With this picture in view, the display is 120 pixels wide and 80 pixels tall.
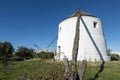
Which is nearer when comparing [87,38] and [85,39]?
[85,39]

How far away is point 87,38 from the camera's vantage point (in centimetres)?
2745

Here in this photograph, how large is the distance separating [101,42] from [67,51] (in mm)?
5361

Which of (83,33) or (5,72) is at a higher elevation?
(83,33)

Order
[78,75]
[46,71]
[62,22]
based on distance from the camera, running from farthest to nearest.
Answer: [62,22], [78,75], [46,71]

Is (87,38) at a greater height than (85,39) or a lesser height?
greater

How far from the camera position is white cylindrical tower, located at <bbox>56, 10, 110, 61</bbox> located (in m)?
27.1

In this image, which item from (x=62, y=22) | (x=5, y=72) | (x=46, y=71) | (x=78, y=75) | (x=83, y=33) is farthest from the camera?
(x=62, y=22)

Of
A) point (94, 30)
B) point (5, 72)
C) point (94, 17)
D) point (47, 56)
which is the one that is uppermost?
point (94, 17)

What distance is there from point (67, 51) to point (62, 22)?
16.3ft

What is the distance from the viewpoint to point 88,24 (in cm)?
2775

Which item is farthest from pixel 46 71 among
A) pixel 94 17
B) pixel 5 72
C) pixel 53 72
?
pixel 94 17

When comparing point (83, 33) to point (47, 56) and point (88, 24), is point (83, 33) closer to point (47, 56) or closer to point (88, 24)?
point (88, 24)

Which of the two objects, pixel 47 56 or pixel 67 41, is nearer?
pixel 47 56

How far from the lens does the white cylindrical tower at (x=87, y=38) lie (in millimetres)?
27097
